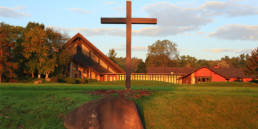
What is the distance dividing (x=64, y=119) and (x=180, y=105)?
6102 millimetres

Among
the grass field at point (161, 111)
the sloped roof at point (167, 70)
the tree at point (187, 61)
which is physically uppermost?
the tree at point (187, 61)

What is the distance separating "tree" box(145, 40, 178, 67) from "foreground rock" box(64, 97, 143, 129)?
87.7 meters

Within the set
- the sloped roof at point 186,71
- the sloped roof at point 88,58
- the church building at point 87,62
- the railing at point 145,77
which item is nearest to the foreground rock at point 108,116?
the church building at point 87,62

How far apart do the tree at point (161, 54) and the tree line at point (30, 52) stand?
54.9m

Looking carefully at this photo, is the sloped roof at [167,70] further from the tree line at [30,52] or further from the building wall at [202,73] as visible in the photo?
the tree line at [30,52]

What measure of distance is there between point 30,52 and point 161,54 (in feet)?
205

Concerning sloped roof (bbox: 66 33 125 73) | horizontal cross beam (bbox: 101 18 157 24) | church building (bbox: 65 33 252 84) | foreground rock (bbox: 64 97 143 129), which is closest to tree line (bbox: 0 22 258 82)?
church building (bbox: 65 33 252 84)

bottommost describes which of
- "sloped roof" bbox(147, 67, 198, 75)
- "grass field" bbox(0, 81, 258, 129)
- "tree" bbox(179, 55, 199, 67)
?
"grass field" bbox(0, 81, 258, 129)

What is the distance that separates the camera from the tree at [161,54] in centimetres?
9781

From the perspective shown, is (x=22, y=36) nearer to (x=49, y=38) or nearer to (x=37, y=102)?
(x=49, y=38)

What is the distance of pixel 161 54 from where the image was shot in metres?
98.7

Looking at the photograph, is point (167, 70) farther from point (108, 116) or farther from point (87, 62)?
point (108, 116)

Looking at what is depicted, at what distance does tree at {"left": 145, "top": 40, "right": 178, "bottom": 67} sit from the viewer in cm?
9781

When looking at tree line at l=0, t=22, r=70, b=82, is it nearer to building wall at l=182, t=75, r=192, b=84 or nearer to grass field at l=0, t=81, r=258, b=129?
grass field at l=0, t=81, r=258, b=129
